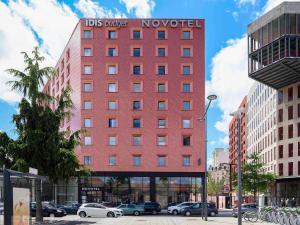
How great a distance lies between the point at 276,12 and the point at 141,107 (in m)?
23.4

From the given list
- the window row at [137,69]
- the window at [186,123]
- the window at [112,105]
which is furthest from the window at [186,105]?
the window at [112,105]

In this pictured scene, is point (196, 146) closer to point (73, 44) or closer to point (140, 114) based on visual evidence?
point (140, 114)

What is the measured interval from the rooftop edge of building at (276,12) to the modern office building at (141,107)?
31.2ft

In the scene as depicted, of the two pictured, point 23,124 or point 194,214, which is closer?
point 23,124

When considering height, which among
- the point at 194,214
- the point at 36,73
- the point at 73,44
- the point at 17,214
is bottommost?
the point at 194,214

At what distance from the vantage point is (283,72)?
7144 centimetres

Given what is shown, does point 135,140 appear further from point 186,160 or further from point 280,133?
point 280,133

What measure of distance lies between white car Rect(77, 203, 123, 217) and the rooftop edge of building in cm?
3235

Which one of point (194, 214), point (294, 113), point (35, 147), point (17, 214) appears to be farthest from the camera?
point (294, 113)

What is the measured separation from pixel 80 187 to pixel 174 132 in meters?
15.6

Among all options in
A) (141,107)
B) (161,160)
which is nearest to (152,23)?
→ (141,107)

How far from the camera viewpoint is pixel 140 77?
258 ft

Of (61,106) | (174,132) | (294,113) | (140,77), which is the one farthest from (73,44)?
(61,106)

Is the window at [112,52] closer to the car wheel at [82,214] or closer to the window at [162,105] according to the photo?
the window at [162,105]
